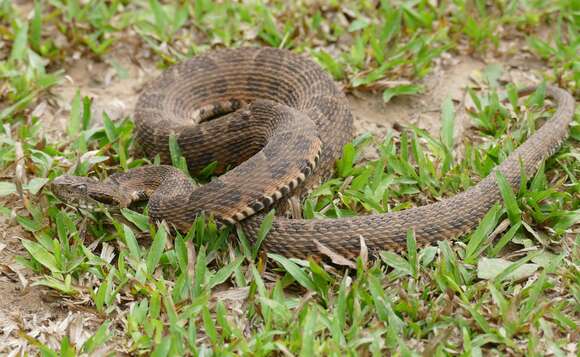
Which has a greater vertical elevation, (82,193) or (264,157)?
(264,157)

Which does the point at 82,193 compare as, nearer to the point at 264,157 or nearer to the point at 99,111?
the point at 264,157

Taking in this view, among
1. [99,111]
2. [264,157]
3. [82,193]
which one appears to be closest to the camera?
[264,157]

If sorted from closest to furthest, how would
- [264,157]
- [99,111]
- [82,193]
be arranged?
1. [264,157]
2. [82,193]
3. [99,111]

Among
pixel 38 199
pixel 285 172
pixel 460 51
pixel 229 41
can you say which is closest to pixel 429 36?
pixel 460 51

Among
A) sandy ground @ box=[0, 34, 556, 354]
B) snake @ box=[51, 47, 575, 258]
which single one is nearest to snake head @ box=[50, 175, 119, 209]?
snake @ box=[51, 47, 575, 258]

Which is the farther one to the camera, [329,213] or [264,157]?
[329,213]

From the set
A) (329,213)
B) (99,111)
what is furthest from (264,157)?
(99,111)

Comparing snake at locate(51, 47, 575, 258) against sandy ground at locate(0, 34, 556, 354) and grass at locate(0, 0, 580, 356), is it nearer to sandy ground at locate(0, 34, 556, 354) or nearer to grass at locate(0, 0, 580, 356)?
grass at locate(0, 0, 580, 356)

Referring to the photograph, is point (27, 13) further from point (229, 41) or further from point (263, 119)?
point (263, 119)
